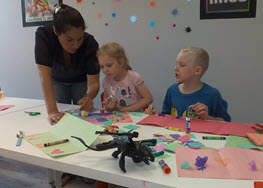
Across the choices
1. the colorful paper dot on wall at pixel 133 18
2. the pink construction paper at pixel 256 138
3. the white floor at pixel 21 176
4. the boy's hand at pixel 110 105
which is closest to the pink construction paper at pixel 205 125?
the pink construction paper at pixel 256 138

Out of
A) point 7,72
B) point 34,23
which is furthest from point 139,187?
point 7,72

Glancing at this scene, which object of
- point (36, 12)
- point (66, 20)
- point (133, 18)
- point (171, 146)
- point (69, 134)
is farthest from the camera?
point (36, 12)

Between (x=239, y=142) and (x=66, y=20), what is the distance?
3.08 feet

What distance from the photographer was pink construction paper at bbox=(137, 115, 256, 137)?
37.7 inches

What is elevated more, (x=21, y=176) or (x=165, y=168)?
(x=165, y=168)

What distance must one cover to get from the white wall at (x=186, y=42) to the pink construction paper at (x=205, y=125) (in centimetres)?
105

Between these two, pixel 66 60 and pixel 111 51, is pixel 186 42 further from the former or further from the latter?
pixel 66 60

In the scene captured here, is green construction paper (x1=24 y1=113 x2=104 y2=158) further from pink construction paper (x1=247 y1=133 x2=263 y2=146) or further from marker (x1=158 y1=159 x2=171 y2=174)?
pink construction paper (x1=247 y1=133 x2=263 y2=146)

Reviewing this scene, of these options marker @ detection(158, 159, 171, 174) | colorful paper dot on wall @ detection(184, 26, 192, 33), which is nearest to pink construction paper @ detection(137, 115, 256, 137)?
marker @ detection(158, 159, 171, 174)

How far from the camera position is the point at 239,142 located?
844 mm

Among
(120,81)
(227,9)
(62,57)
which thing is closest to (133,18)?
(227,9)

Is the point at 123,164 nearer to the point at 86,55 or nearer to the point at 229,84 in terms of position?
the point at 86,55

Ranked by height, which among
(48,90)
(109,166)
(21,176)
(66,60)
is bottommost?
(21,176)

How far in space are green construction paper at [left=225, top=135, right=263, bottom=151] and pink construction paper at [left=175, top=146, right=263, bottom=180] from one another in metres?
0.05
